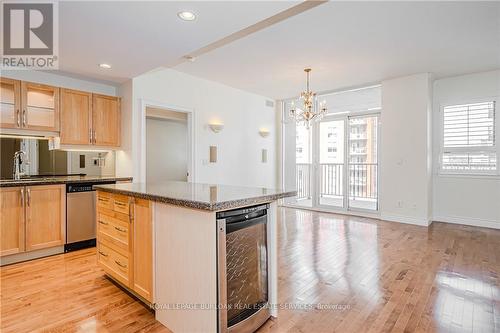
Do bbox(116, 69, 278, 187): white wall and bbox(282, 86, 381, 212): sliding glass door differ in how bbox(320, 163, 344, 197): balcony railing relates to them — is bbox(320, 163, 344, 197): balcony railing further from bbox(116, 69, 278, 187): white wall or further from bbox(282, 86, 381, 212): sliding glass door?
bbox(116, 69, 278, 187): white wall

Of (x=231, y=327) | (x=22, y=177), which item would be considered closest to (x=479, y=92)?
(x=231, y=327)

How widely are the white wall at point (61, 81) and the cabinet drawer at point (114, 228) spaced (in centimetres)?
245

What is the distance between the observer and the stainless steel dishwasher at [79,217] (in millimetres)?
3582

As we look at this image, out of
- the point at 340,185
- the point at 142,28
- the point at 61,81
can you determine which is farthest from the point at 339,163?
the point at 61,81

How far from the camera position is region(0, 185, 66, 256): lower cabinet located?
3104mm

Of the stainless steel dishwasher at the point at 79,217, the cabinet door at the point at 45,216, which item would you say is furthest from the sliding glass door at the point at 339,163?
the cabinet door at the point at 45,216

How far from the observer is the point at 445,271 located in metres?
2.88

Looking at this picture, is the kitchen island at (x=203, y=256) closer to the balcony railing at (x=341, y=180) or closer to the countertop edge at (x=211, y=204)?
the countertop edge at (x=211, y=204)

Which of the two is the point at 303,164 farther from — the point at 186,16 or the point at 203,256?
the point at 203,256

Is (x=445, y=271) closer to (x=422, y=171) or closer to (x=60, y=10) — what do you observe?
(x=422, y=171)

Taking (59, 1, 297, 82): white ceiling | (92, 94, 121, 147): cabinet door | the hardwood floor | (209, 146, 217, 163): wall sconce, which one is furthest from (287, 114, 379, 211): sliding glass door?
(92, 94, 121, 147): cabinet door

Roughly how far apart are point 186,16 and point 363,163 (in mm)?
4848

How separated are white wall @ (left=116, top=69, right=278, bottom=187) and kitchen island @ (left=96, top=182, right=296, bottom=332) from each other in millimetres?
2353

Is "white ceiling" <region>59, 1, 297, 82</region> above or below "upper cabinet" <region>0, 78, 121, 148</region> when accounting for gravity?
above
